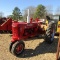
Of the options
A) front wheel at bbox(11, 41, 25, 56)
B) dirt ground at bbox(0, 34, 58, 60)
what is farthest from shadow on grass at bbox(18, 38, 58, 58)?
front wheel at bbox(11, 41, 25, 56)

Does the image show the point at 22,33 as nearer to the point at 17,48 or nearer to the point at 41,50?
the point at 17,48

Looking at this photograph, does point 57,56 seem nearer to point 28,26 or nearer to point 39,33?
point 28,26

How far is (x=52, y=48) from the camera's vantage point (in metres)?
9.38

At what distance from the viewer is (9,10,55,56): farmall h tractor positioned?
28.6 ft

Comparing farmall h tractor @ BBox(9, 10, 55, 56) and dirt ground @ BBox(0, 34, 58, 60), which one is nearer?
dirt ground @ BBox(0, 34, 58, 60)

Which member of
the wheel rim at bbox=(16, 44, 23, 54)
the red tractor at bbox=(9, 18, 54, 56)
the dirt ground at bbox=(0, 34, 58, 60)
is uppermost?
the red tractor at bbox=(9, 18, 54, 56)

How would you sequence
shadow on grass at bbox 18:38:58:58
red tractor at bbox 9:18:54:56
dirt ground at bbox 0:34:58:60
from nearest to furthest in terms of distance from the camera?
dirt ground at bbox 0:34:58:60
red tractor at bbox 9:18:54:56
shadow on grass at bbox 18:38:58:58

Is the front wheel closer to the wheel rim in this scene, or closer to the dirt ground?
the wheel rim

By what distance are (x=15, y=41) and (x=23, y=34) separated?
727 millimetres

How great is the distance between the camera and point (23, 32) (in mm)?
9414

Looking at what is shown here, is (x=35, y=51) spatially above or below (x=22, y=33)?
below

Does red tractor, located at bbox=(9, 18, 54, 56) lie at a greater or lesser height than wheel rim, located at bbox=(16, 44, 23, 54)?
greater

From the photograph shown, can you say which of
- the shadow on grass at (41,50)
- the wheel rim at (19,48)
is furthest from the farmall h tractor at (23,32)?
the shadow on grass at (41,50)

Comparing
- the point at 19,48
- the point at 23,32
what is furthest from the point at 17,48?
the point at 23,32
